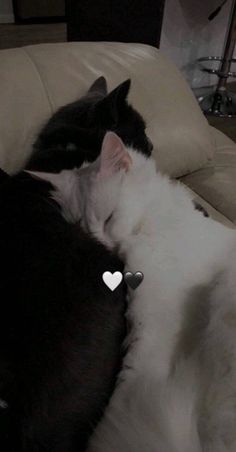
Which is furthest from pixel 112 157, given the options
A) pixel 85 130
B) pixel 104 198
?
pixel 85 130

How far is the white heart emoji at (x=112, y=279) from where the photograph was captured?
2.61ft

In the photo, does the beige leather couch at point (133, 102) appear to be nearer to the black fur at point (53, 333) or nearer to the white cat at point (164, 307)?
the white cat at point (164, 307)

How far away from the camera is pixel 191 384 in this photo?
0.73m

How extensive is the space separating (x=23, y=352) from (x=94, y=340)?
132mm

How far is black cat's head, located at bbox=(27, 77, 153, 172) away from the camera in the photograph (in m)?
1.07

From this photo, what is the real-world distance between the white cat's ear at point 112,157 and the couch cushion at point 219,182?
584 mm

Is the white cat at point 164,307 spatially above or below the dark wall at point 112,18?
below

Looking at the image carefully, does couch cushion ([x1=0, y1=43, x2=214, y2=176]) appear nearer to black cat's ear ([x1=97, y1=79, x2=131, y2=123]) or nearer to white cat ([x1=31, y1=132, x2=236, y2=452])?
black cat's ear ([x1=97, y1=79, x2=131, y2=123])

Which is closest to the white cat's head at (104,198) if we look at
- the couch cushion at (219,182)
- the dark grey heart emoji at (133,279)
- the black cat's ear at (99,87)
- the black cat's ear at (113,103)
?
the dark grey heart emoji at (133,279)

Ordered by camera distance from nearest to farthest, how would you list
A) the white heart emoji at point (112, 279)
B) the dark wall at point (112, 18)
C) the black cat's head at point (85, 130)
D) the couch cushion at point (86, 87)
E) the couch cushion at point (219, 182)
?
the white heart emoji at point (112, 279), the black cat's head at point (85, 130), the couch cushion at point (86, 87), the couch cushion at point (219, 182), the dark wall at point (112, 18)

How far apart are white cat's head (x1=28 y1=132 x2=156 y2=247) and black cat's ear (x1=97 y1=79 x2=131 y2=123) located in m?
0.21

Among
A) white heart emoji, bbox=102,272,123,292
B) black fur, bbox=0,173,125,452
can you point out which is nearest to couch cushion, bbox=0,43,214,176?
black fur, bbox=0,173,125,452

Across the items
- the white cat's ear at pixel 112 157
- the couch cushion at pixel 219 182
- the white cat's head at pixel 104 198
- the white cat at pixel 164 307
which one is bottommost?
the couch cushion at pixel 219 182

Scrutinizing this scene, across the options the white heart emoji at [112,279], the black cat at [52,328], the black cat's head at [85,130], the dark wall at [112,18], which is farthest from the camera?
the dark wall at [112,18]
